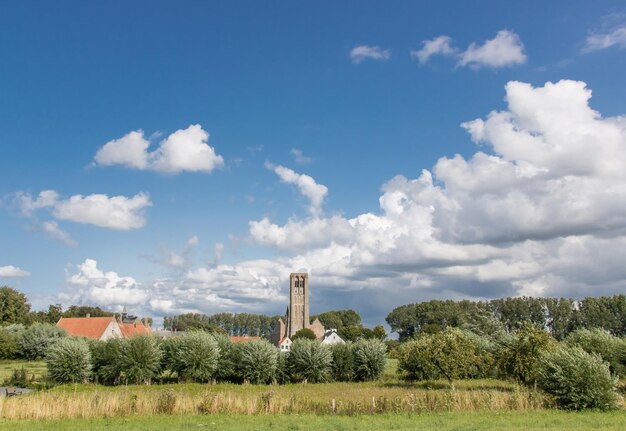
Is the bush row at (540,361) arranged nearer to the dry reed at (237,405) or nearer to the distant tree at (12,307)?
the dry reed at (237,405)

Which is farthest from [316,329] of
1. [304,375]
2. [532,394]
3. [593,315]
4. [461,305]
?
[532,394]

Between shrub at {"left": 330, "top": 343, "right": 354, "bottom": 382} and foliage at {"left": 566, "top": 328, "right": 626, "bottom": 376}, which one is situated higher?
foliage at {"left": 566, "top": 328, "right": 626, "bottom": 376}

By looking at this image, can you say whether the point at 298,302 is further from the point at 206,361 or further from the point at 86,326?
the point at 206,361

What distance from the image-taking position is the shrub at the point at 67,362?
1537 inches

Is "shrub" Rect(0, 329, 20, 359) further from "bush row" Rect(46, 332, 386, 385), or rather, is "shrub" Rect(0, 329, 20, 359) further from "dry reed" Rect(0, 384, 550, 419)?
"dry reed" Rect(0, 384, 550, 419)

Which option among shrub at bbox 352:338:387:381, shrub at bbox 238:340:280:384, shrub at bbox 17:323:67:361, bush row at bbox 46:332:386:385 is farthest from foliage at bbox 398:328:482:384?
shrub at bbox 17:323:67:361

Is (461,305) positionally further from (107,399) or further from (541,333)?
(107,399)

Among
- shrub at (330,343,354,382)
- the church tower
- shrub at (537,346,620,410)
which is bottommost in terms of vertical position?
shrub at (330,343,354,382)

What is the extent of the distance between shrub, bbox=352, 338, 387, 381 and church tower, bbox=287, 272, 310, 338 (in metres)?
77.4

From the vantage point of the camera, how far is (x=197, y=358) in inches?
1631

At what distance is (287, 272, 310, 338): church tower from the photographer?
12465 cm

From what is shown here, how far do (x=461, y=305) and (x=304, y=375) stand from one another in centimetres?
10434

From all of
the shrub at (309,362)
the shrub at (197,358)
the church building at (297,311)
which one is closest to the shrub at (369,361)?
the shrub at (309,362)

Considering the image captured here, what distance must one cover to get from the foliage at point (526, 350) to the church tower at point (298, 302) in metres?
90.7
